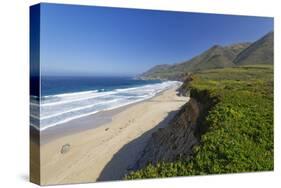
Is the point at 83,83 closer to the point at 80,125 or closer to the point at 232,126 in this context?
the point at 80,125

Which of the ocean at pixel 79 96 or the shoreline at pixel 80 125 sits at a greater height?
the ocean at pixel 79 96

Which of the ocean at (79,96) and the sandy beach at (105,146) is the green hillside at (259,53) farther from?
the ocean at (79,96)

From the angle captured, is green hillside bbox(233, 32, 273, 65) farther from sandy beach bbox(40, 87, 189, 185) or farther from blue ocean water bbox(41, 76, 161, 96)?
blue ocean water bbox(41, 76, 161, 96)

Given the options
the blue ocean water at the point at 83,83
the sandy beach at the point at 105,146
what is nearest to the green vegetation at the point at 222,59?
the blue ocean water at the point at 83,83

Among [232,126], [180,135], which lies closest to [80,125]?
[180,135]

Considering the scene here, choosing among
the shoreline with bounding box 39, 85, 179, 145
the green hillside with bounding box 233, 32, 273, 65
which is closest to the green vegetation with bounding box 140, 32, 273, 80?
the green hillside with bounding box 233, 32, 273, 65

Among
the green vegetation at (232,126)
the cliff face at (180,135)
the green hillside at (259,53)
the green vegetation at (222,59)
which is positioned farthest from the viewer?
the green hillside at (259,53)
